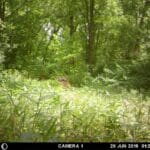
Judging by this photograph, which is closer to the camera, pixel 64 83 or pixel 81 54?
pixel 64 83

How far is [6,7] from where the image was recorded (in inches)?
891

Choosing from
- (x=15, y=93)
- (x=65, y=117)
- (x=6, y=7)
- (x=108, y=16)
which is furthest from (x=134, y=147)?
(x=108, y=16)

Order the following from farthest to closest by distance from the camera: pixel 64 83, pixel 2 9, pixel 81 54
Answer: pixel 81 54
pixel 2 9
pixel 64 83

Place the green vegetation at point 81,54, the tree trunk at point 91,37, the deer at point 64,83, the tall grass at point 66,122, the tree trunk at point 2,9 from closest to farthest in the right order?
the tall grass at point 66,122, the green vegetation at point 81,54, the deer at point 64,83, the tree trunk at point 2,9, the tree trunk at point 91,37

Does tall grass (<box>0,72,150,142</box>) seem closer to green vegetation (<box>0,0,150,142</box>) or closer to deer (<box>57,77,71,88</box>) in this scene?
green vegetation (<box>0,0,150,142</box>)

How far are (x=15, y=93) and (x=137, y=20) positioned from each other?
18171 mm

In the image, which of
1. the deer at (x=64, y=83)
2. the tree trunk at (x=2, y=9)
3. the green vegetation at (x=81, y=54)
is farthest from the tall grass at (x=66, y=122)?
the tree trunk at (x=2, y=9)

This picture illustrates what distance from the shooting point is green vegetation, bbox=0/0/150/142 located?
7770 mm

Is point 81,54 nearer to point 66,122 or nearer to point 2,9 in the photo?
point 2,9

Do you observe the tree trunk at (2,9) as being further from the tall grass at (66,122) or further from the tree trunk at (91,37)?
the tall grass at (66,122)

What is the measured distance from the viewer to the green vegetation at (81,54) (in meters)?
7.77

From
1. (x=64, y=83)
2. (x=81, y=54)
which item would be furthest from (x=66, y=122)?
(x=81, y=54)

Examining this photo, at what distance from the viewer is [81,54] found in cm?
2623

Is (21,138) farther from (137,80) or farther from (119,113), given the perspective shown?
(137,80)
